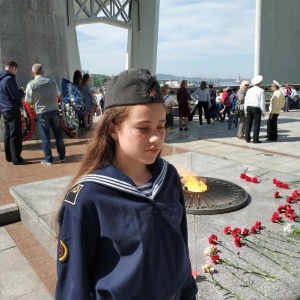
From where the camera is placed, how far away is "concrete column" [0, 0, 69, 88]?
879 centimetres

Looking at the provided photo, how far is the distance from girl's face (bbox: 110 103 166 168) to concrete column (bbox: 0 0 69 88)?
862 centimetres

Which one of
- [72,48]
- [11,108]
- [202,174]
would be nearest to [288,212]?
[202,174]

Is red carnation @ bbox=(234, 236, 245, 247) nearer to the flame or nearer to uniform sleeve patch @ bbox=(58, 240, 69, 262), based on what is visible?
the flame

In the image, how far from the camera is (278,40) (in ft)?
89.7

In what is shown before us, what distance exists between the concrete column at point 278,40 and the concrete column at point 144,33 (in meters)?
11.1

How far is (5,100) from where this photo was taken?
664 centimetres

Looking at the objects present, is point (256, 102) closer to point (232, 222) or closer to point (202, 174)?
point (202, 174)

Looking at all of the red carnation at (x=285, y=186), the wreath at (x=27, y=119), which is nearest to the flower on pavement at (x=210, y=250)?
the red carnation at (x=285, y=186)

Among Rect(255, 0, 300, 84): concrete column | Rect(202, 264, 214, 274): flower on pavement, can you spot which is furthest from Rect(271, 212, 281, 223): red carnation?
Rect(255, 0, 300, 84): concrete column

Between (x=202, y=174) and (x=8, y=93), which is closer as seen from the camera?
(x=202, y=174)

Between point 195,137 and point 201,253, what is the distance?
784cm

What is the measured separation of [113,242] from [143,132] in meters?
0.47

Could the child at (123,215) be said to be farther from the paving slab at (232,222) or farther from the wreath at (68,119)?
the wreath at (68,119)

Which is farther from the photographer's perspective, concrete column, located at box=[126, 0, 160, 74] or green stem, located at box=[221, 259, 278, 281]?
concrete column, located at box=[126, 0, 160, 74]
